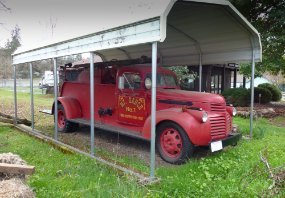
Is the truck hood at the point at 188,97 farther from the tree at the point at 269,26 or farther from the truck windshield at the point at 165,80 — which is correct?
the tree at the point at 269,26

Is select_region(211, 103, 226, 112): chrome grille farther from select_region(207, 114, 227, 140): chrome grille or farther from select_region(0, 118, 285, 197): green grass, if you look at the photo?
select_region(0, 118, 285, 197): green grass

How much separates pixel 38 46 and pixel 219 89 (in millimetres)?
20304

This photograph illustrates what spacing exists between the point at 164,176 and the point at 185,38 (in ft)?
15.1

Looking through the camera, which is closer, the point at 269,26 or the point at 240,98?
the point at 269,26

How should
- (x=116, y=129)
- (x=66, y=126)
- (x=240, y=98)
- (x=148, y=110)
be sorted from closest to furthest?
(x=148, y=110), (x=116, y=129), (x=66, y=126), (x=240, y=98)

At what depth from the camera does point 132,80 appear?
7500 millimetres

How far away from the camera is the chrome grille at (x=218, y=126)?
6.12m

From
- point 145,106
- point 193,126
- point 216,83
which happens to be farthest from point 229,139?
point 216,83

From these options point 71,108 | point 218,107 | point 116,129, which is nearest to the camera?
point 218,107

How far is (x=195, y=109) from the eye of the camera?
6.17 m

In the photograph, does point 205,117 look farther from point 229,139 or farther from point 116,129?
point 116,129

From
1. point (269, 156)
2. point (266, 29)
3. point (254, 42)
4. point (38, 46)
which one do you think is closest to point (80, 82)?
point (38, 46)

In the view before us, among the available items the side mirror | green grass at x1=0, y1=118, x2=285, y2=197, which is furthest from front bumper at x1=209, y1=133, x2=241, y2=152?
the side mirror

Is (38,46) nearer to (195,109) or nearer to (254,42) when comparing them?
(195,109)
